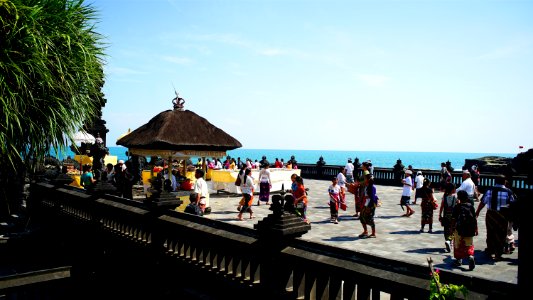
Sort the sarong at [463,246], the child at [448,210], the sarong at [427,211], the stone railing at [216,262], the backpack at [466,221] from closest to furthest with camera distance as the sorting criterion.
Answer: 1. the stone railing at [216,262]
2. the backpack at [466,221]
3. the sarong at [463,246]
4. the child at [448,210]
5. the sarong at [427,211]

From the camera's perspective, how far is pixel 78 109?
11977 mm

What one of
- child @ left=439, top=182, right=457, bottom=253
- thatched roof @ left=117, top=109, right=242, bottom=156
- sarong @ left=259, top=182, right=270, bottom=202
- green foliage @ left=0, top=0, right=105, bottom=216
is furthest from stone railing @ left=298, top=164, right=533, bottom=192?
green foliage @ left=0, top=0, right=105, bottom=216

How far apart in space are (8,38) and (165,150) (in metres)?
6.79

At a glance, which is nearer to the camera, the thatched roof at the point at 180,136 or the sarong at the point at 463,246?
the sarong at the point at 463,246

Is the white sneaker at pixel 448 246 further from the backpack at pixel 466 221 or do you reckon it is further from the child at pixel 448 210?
the backpack at pixel 466 221

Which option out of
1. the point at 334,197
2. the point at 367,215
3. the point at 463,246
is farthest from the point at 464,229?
the point at 334,197

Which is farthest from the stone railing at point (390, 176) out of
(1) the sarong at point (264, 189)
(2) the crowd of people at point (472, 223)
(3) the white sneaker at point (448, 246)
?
(1) the sarong at point (264, 189)

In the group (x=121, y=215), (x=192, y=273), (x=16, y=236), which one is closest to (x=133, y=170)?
(x=16, y=236)

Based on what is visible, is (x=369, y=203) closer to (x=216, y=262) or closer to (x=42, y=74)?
(x=216, y=262)

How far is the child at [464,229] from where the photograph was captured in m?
8.41

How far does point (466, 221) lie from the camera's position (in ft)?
27.7

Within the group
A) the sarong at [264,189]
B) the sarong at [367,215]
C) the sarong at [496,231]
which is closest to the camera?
the sarong at [496,231]

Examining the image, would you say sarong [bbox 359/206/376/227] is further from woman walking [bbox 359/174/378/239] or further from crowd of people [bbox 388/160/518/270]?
crowd of people [bbox 388/160/518/270]

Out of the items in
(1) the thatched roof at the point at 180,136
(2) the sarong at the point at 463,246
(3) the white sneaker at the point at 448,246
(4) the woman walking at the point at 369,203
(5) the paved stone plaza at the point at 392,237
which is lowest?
(5) the paved stone plaza at the point at 392,237
